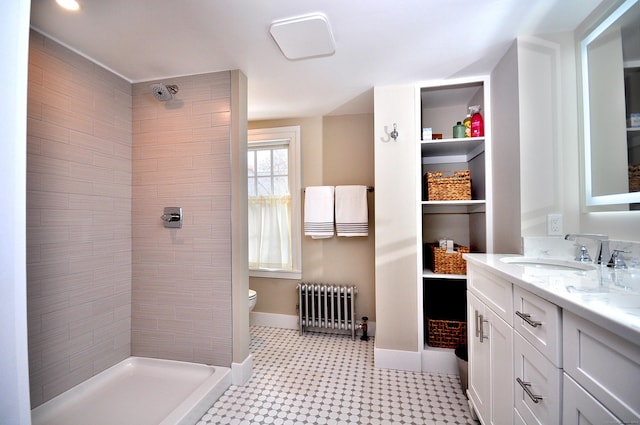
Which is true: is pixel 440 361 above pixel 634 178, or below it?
below

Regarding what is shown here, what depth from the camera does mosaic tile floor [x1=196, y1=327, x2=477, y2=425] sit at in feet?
4.95

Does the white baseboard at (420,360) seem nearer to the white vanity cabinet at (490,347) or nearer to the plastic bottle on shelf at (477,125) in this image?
the white vanity cabinet at (490,347)

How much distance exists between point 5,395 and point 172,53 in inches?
72.8

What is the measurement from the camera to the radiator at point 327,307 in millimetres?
2523

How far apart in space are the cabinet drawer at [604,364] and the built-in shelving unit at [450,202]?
4.21ft

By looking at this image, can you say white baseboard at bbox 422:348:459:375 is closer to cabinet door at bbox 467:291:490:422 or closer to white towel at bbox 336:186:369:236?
cabinet door at bbox 467:291:490:422

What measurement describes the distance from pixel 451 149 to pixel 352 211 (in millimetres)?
985

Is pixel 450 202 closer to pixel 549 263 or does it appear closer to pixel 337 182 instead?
pixel 549 263

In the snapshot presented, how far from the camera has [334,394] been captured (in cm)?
172

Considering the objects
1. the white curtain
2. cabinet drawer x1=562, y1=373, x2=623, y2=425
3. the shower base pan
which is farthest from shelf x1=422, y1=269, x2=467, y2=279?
the shower base pan

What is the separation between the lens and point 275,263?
2.84m

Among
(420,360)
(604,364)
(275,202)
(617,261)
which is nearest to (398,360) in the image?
(420,360)

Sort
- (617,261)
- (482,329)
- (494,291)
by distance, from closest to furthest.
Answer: (617,261) → (494,291) → (482,329)

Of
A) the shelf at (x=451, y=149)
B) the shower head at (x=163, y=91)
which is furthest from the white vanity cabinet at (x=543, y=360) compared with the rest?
the shower head at (x=163, y=91)
